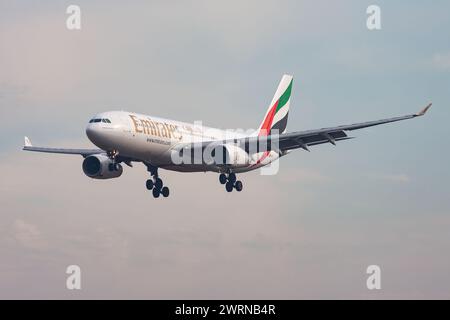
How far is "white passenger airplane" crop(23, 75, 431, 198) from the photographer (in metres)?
69.1

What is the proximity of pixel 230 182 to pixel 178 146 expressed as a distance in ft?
21.1

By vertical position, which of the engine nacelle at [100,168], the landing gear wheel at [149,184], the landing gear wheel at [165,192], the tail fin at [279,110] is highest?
the tail fin at [279,110]

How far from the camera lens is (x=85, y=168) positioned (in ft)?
250

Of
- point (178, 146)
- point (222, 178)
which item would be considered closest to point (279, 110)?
point (222, 178)

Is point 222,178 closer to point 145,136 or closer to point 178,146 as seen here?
point 178,146

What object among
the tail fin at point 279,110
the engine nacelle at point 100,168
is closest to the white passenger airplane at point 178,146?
the engine nacelle at point 100,168

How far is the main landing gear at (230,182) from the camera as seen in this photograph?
77.5 metres

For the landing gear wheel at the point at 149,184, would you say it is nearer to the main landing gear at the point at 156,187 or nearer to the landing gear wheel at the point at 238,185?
the main landing gear at the point at 156,187

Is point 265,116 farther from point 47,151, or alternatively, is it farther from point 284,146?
point 47,151

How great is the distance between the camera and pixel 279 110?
8781 centimetres

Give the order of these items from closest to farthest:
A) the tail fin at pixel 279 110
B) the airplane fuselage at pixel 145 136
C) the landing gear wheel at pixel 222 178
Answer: the airplane fuselage at pixel 145 136 → the landing gear wheel at pixel 222 178 → the tail fin at pixel 279 110

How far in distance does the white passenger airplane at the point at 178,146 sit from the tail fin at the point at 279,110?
13.5 ft

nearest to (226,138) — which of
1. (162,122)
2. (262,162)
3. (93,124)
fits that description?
(262,162)

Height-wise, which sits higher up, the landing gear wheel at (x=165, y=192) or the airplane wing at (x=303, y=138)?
the airplane wing at (x=303, y=138)
